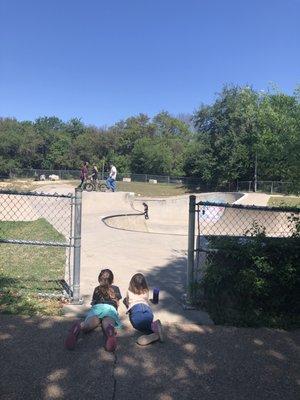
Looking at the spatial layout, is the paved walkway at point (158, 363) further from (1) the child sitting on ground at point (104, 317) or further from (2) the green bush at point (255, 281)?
(2) the green bush at point (255, 281)

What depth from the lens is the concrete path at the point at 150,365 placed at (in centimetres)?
370

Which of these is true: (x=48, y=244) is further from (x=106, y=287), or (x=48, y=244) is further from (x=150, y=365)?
(x=150, y=365)

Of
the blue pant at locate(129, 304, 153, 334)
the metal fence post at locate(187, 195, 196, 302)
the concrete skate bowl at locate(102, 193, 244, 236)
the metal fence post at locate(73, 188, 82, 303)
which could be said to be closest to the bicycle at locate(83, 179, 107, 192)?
the concrete skate bowl at locate(102, 193, 244, 236)

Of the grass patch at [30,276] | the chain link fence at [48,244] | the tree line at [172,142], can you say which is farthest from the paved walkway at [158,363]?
the tree line at [172,142]

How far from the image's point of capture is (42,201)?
21359 millimetres

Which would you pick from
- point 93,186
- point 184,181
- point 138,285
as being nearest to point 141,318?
point 138,285

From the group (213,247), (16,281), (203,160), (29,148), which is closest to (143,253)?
(16,281)

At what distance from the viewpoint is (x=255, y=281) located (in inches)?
217

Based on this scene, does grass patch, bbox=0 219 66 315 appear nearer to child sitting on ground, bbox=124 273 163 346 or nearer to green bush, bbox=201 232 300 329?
child sitting on ground, bbox=124 273 163 346

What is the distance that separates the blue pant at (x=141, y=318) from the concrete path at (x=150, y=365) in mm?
106

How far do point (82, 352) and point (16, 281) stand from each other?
111 inches

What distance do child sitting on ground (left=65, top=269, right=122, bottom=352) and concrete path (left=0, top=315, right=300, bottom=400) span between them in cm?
10

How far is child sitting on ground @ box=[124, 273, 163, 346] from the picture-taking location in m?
4.71

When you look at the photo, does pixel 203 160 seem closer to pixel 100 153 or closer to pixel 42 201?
pixel 100 153
